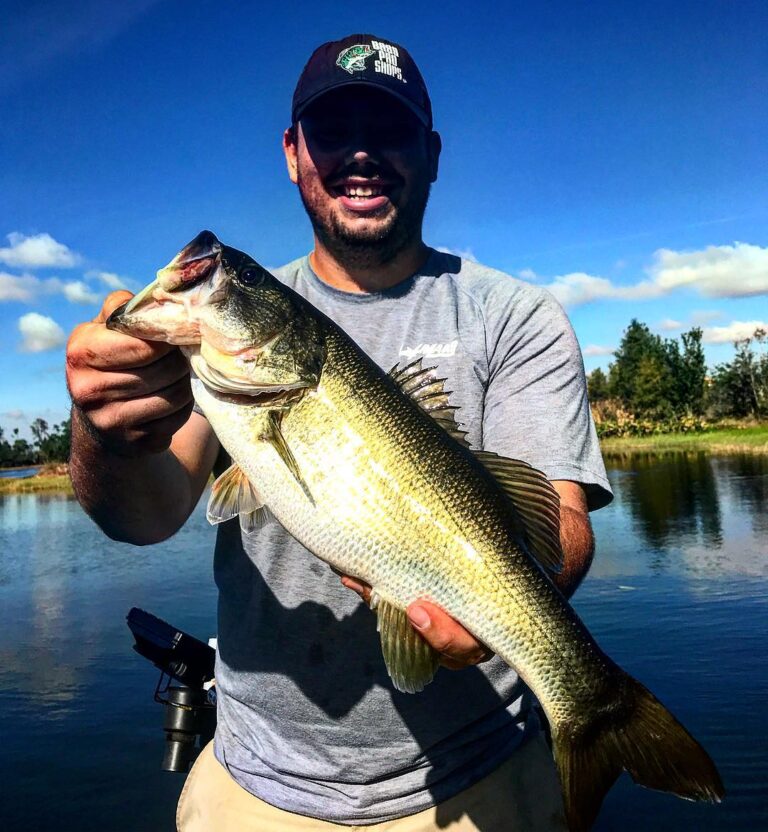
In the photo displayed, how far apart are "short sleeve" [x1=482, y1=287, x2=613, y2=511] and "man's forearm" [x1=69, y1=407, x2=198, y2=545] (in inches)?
56.0

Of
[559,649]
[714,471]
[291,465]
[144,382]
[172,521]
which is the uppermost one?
[144,382]

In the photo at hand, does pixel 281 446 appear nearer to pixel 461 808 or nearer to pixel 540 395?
pixel 540 395

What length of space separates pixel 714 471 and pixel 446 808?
3554cm

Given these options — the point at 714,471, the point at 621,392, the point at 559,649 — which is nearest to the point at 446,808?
the point at 559,649

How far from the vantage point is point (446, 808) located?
9.84 ft

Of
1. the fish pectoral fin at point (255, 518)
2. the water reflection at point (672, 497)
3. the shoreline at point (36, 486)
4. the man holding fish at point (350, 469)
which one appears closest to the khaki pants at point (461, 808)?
the man holding fish at point (350, 469)

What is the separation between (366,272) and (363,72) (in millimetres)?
996

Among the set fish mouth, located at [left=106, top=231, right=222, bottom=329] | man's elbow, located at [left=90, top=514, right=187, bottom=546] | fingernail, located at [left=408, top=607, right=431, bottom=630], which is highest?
fish mouth, located at [left=106, top=231, right=222, bottom=329]

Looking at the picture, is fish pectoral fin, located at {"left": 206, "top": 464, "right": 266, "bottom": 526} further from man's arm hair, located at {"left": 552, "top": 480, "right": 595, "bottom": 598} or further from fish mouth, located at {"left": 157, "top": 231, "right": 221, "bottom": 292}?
man's arm hair, located at {"left": 552, "top": 480, "right": 595, "bottom": 598}

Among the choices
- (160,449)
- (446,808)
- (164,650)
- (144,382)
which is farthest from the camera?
(164,650)

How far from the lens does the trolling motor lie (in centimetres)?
452

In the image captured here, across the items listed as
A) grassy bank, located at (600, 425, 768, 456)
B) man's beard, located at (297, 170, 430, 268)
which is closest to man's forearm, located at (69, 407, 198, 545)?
man's beard, located at (297, 170, 430, 268)

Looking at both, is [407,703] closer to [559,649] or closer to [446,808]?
[446,808]

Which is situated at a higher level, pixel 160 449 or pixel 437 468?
pixel 160 449
